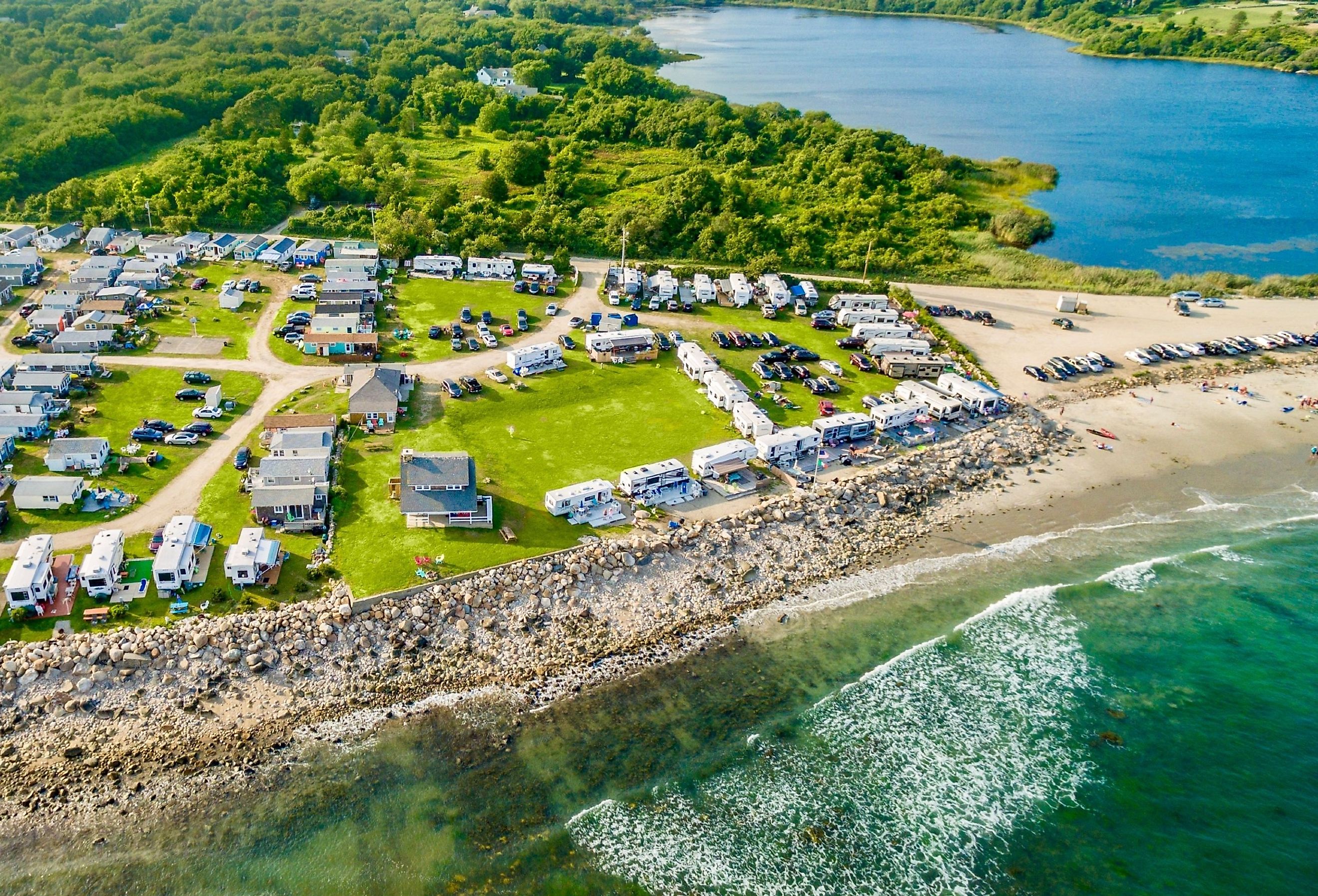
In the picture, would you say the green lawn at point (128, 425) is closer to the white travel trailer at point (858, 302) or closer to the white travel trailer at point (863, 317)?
the white travel trailer at point (863, 317)

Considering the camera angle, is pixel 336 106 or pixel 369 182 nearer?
pixel 369 182

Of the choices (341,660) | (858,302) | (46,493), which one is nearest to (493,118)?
(858,302)

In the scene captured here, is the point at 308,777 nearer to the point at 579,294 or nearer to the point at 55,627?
the point at 55,627

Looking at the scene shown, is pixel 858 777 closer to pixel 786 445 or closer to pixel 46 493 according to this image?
pixel 786 445

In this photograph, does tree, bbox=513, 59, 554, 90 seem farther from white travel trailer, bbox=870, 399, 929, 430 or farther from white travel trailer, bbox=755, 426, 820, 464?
white travel trailer, bbox=755, 426, 820, 464

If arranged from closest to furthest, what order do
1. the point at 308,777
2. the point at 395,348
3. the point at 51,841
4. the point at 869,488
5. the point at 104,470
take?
the point at 51,841 → the point at 308,777 → the point at 104,470 → the point at 869,488 → the point at 395,348

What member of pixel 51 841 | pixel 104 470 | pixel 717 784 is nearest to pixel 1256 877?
pixel 717 784

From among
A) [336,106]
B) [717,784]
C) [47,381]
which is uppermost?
[336,106]
